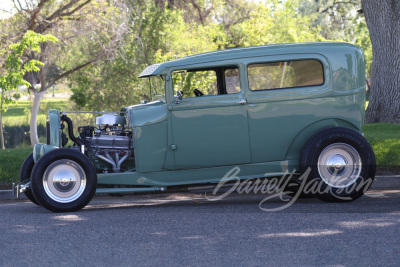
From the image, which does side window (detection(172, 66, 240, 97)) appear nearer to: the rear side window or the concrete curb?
the rear side window

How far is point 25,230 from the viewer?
6.41 metres

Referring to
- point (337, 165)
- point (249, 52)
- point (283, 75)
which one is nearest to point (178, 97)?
point (249, 52)

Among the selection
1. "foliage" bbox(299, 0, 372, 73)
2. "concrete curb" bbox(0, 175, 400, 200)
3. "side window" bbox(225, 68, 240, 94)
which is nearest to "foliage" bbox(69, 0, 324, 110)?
"concrete curb" bbox(0, 175, 400, 200)

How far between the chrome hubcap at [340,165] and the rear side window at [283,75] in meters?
0.93

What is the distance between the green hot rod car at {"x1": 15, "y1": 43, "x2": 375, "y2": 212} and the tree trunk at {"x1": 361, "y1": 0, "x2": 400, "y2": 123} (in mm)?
6243

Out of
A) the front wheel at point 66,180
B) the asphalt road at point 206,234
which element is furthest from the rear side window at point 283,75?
the front wheel at point 66,180

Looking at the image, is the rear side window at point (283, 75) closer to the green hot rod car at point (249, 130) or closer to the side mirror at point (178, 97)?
the green hot rod car at point (249, 130)

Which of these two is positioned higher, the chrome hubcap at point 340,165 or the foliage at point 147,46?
the foliage at point 147,46

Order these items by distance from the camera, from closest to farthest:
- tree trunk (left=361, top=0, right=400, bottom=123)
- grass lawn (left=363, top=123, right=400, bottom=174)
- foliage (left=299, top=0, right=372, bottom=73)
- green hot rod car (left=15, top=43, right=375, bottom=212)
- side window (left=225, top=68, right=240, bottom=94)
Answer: green hot rod car (left=15, top=43, right=375, bottom=212) < side window (left=225, top=68, right=240, bottom=94) < grass lawn (left=363, top=123, right=400, bottom=174) < tree trunk (left=361, top=0, right=400, bottom=123) < foliage (left=299, top=0, right=372, bottom=73)

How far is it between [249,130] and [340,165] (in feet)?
4.21

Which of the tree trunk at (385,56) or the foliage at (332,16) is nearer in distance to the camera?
the tree trunk at (385,56)

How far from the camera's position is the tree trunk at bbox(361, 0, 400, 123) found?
13.8 metres

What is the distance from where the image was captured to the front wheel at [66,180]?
7.49 meters

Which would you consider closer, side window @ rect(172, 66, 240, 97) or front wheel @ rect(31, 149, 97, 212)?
front wheel @ rect(31, 149, 97, 212)
